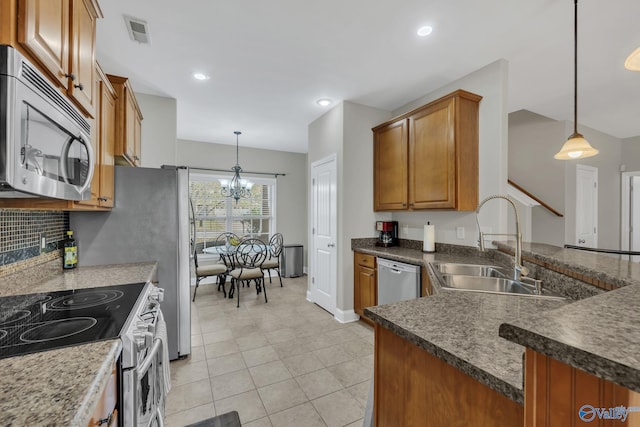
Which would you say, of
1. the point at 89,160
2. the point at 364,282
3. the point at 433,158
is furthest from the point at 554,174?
the point at 89,160

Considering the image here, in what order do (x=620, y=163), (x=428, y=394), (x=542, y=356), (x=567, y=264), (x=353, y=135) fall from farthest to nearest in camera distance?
1. (x=620, y=163)
2. (x=353, y=135)
3. (x=567, y=264)
4. (x=428, y=394)
5. (x=542, y=356)

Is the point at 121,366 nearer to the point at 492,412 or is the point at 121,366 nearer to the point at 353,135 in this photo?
the point at 492,412

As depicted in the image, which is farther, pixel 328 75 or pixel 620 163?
pixel 620 163

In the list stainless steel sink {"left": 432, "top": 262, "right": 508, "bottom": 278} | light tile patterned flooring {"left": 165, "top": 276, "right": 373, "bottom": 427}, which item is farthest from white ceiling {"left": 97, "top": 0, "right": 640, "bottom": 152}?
light tile patterned flooring {"left": 165, "top": 276, "right": 373, "bottom": 427}

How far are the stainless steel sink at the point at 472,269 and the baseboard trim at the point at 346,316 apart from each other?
4.80 ft

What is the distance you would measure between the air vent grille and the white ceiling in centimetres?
112

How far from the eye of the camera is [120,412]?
1.00 m

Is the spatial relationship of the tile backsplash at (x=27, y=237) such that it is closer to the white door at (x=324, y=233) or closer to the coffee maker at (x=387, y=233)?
the white door at (x=324, y=233)

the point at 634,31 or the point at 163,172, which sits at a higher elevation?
the point at 634,31

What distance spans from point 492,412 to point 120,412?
1.24m

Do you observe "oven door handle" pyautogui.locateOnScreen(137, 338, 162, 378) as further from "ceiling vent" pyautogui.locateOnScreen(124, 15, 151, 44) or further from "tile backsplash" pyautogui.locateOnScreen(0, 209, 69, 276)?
"ceiling vent" pyautogui.locateOnScreen(124, 15, 151, 44)

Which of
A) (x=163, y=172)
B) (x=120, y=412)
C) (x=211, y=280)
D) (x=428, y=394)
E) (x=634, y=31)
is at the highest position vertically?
(x=634, y=31)

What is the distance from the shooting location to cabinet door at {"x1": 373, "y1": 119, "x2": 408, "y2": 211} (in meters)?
3.07

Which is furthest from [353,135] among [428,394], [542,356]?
[542,356]
